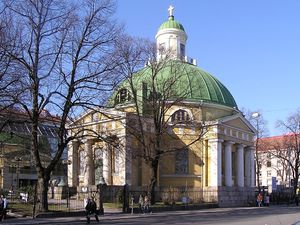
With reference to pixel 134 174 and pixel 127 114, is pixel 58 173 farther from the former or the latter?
pixel 127 114

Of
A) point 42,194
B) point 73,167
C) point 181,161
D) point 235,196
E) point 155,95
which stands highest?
point 155,95

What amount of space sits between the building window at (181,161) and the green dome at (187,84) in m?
6.26

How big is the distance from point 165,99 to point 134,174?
1106 cm

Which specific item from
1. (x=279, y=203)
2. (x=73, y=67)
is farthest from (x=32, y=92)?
(x=279, y=203)

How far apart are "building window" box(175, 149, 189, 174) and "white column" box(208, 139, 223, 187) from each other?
292cm

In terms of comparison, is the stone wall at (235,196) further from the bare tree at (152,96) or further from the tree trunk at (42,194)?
the tree trunk at (42,194)

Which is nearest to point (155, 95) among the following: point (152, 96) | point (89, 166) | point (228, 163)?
point (152, 96)

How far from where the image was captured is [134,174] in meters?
53.0

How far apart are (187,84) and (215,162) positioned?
31.2 ft

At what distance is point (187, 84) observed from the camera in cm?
5728

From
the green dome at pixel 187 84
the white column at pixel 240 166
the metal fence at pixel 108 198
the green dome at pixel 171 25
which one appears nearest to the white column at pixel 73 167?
the metal fence at pixel 108 198

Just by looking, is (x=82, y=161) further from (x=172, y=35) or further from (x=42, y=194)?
(x=42, y=194)

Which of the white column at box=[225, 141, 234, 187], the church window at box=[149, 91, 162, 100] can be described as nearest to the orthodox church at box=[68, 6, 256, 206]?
the white column at box=[225, 141, 234, 187]

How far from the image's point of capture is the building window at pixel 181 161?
188ft
